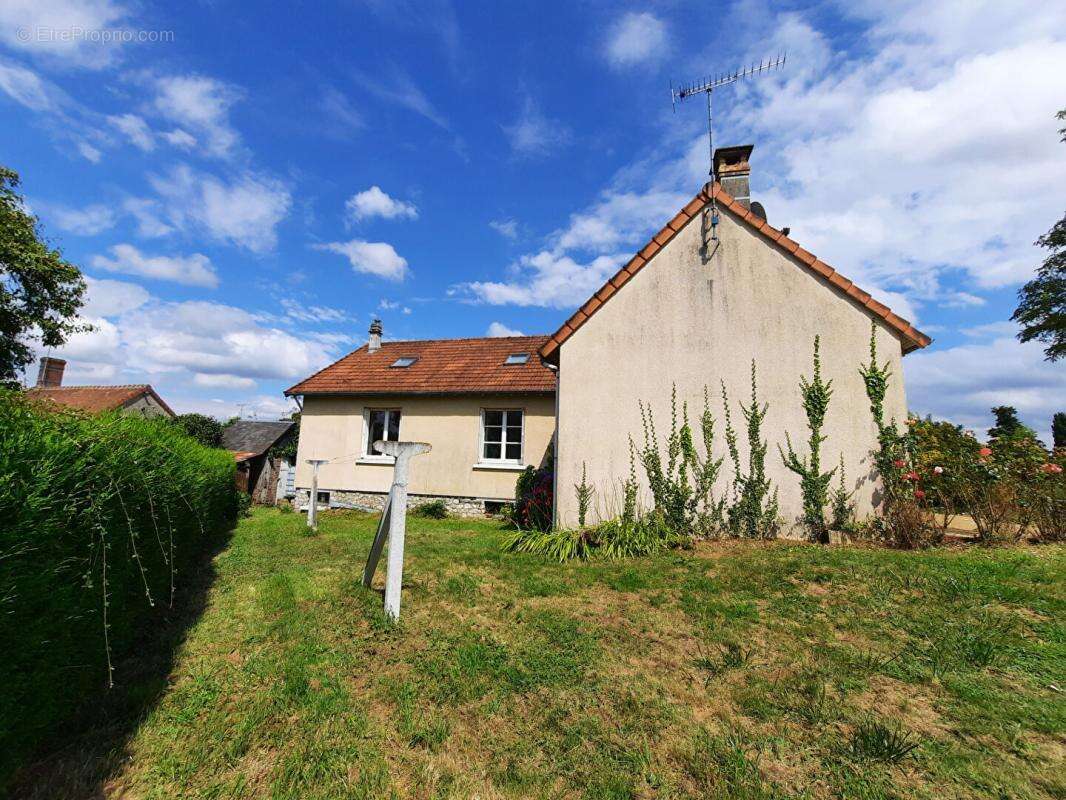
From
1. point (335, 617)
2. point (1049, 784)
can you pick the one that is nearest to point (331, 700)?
point (335, 617)

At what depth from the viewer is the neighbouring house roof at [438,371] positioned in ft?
43.5

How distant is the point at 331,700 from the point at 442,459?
10235mm

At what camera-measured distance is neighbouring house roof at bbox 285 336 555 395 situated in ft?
43.5

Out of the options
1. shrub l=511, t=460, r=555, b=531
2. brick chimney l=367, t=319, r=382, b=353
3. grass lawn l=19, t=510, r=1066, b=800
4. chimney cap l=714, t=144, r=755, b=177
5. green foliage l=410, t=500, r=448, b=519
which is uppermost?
chimney cap l=714, t=144, r=755, b=177

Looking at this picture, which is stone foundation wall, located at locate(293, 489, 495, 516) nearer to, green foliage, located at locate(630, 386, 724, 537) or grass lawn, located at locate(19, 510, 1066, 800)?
green foliage, located at locate(630, 386, 724, 537)

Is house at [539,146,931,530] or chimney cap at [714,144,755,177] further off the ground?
chimney cap at [714,144,755,177]

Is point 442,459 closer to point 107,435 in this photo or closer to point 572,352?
point 572,352

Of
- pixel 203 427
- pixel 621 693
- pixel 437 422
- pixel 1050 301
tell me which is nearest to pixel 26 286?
pixel 203 427

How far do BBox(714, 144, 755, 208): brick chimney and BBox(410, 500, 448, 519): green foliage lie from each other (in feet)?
34.0

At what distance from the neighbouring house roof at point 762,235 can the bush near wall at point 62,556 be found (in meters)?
6.48

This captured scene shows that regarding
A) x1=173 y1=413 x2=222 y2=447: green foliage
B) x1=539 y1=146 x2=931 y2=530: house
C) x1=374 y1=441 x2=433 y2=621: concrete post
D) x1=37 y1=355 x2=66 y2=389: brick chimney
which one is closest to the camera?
x1=374 y1=441 x2=433 y2=621: concrete post

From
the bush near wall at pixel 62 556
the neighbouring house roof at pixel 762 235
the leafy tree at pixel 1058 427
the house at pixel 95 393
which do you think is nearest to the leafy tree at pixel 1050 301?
the leafy tree at pixel 1058 427

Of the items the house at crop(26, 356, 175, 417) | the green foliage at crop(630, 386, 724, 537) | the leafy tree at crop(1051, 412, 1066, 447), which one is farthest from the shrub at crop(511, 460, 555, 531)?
the leafy tree at crop(1051, 412, 1066, 447)

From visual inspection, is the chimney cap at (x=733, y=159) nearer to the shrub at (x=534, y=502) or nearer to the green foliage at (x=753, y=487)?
the green foliage at (x=753, y=487)
